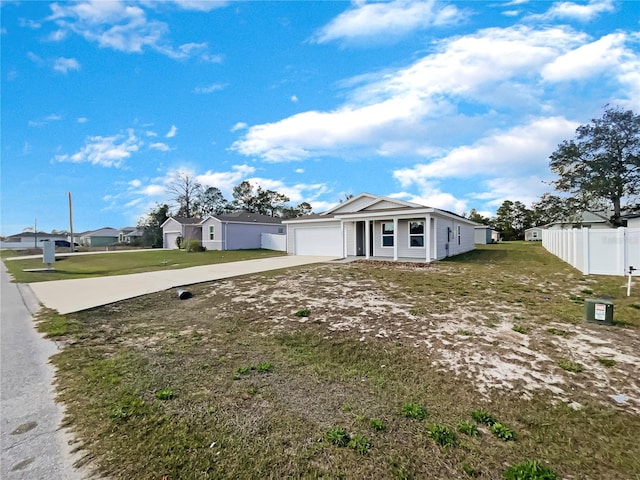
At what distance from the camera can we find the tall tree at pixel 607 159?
27516 mm

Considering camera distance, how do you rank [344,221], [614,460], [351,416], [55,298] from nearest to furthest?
[614,460]
[351,416]
[55,298]
[344,221]

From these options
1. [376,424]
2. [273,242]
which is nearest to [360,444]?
[376,424]

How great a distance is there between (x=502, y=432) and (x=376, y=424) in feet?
3.99

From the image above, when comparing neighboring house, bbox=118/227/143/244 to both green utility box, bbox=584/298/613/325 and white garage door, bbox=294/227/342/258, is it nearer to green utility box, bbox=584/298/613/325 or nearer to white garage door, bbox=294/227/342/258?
white garage door, bbox=294/227/342/258

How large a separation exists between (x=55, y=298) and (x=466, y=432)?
12.1 meters

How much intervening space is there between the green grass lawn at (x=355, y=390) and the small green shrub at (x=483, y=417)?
0.04 feet

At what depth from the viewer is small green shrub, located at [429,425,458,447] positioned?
2873 millimetres

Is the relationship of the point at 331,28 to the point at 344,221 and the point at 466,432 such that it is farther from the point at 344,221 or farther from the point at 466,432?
the point at 466,432

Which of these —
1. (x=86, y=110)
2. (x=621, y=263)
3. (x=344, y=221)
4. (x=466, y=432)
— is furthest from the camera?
(x=344, y=221)

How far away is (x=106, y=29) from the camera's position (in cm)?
1004

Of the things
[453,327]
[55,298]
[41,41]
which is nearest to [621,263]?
[453,327]

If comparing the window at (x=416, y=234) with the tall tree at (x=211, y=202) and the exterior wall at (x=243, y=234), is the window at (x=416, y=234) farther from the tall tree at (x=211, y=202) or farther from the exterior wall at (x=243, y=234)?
the tall tree at (x=211, y=202)

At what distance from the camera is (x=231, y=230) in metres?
29.4

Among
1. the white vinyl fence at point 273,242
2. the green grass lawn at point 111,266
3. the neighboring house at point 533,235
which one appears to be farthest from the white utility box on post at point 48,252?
the neighboring house at point 533,235
